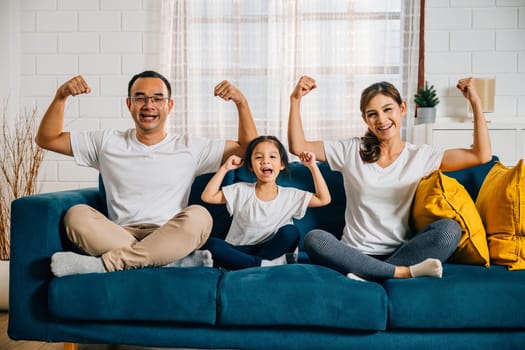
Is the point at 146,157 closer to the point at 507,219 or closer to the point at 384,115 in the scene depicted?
the point at 384,115

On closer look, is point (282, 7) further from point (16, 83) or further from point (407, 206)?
point (407, 206)

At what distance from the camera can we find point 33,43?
4168 millimetres

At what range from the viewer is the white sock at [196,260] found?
196 cm

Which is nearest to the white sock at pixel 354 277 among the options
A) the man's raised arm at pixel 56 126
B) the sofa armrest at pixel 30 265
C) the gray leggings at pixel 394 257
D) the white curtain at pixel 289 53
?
the gray leggings at pixel 394 257

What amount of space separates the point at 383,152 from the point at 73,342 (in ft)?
4.57

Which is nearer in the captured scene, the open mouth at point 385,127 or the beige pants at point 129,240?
the beige pants at point 129,240

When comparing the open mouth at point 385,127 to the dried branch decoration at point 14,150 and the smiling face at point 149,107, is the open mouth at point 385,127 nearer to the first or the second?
the smiling face at point 149,107

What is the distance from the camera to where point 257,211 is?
2.23 meters

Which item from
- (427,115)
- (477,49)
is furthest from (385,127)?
(477,49)

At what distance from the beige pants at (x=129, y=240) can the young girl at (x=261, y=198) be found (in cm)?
24

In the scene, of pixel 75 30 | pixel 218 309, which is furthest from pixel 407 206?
pixel 75 30

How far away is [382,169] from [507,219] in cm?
50

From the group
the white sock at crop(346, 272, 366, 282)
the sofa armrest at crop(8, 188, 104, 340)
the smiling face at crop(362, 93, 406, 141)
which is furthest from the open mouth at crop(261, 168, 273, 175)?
the sofa armrest at crop(8, 188, 104, 340)

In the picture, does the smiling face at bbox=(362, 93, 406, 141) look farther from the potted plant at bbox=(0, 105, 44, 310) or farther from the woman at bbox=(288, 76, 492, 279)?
the potted plant at bbox=(0, 105, 44, 310)
